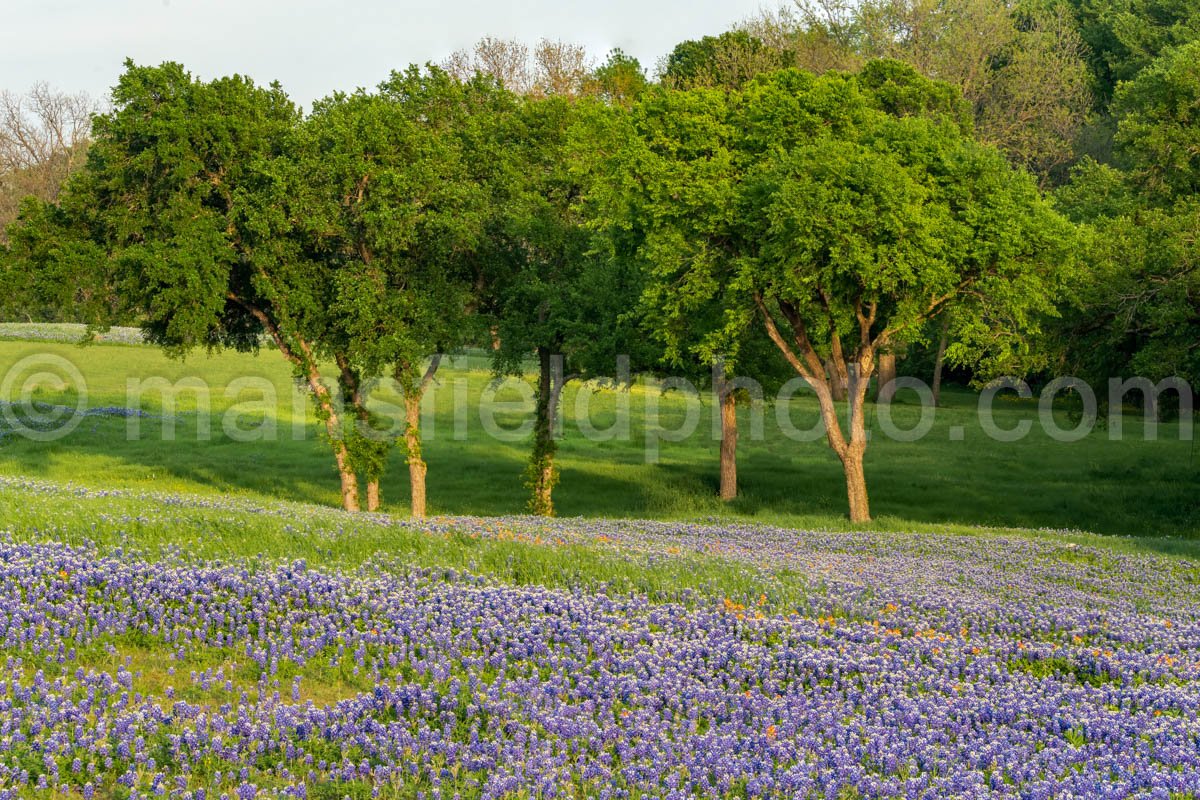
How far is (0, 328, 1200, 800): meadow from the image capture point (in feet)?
25.1

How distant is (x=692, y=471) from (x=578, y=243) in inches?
568

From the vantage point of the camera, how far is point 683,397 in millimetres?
64125

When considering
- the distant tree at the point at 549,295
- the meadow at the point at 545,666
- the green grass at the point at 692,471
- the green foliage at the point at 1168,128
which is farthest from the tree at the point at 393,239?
the green foliage at the point at 1168,128

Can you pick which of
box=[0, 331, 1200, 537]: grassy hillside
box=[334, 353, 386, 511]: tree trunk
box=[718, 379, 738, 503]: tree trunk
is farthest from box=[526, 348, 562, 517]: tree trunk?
box=[718, 379, 738, 503]: tree trunk

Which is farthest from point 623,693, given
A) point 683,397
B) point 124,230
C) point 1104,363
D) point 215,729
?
point 683,397

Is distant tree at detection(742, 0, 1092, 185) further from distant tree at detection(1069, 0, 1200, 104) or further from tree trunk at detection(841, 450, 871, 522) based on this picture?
tree trunk at detection(841, 450, 871, 522)

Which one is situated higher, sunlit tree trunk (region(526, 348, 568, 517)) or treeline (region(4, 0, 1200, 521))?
treeline (region(4, 0, 1200, 521))

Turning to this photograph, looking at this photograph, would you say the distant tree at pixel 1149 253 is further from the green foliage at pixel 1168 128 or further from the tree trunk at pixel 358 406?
the tree trunk at pixel 358 406

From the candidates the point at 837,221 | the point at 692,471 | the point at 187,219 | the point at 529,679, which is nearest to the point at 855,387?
the point at 837,221

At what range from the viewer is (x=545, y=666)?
32.5 ft

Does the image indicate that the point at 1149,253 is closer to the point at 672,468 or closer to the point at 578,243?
the point at 578,243

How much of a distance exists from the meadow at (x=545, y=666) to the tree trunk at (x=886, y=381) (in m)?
46.4

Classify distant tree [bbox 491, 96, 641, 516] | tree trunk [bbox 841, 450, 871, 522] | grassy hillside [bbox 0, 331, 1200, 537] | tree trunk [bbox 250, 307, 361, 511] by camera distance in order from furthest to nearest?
grassy hillside [bbox 0, 331, 1200, 537] < distant tree [bbox 491, 96, 641, 516] < tree trunk [bbox 841, 450, 871, 522] < tree trunk [bbox 250, 307, 361, 511]

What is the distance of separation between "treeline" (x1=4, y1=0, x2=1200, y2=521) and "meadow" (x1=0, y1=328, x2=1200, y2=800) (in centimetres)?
1100
